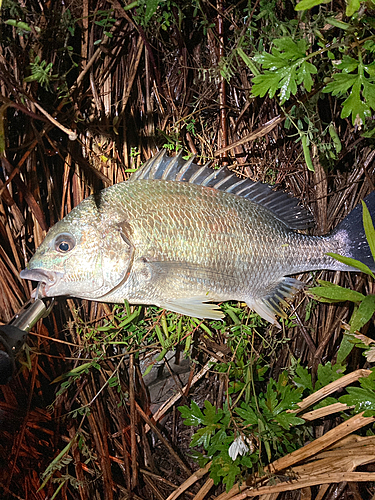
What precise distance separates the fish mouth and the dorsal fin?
0.54m

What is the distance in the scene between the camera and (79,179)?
1.68m

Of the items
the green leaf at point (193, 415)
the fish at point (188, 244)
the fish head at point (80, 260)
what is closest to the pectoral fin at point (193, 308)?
the fish at point (188, 244)

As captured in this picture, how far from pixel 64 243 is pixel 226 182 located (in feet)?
2.58

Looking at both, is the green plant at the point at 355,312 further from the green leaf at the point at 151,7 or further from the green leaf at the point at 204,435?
the green leaf at the point at 151,7

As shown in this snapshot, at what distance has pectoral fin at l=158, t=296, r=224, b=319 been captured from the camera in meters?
1.57

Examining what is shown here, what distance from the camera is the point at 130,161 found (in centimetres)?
173

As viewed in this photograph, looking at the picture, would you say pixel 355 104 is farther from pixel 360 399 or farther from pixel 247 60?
pixel 360 399

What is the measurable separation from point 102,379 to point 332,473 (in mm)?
1120

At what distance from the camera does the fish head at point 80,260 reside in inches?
58.1

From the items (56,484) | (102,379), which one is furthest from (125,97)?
(56,484)

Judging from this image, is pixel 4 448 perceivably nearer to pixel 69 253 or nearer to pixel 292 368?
pixel 69 253

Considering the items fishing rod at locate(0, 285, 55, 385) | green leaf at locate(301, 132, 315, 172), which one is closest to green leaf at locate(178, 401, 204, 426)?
fishing rod at locate(0, 285, 55, 385)

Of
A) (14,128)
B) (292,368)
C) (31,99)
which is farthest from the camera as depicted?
(292,368)

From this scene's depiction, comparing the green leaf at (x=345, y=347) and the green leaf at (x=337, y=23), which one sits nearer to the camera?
the green leaf at (x=337, y=23)
